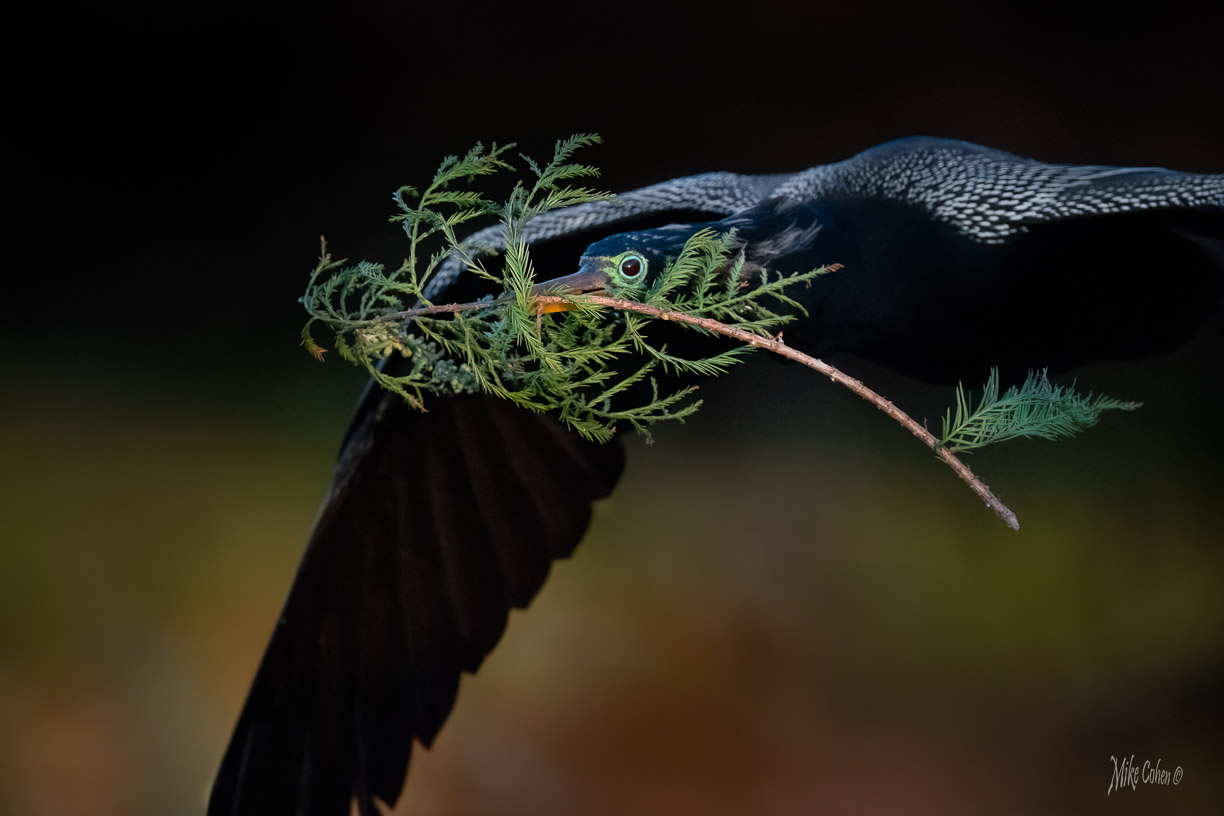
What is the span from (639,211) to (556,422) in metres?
0.31

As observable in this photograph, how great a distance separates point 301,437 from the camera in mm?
1495

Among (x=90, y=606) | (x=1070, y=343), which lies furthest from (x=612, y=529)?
(x=90, y=606)

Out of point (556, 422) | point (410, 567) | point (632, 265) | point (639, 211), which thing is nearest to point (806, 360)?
point (632, 265)

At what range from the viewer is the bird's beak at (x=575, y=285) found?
69cm

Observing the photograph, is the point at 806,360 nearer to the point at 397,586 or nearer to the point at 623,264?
the point at 623,264

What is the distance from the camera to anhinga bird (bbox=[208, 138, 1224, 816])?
97 cm

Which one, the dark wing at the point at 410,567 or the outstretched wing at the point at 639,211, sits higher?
the outstretched wing at the point at 639,211

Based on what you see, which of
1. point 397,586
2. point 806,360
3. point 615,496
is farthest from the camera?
point 615,496

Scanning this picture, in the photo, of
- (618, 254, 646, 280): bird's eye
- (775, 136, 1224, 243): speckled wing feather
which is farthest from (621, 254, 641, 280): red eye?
(775, 136, 1224, 243): speckled wing feather

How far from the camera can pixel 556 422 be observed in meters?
1.22

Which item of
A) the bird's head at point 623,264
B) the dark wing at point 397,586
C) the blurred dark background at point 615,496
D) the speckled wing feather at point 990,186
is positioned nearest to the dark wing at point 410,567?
the dark wing at point 397,586

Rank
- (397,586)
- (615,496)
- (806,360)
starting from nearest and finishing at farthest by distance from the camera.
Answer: (806,360) → (397,586) → (615,496)

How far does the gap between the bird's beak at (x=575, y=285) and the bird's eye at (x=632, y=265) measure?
0.9 inches

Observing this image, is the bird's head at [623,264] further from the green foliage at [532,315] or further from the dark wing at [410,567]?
the dark wing at [410,567]
